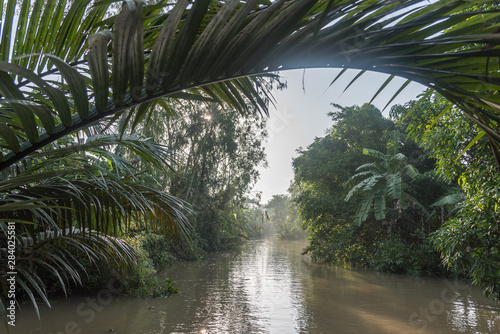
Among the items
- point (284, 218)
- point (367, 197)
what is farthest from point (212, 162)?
point (284, 218)

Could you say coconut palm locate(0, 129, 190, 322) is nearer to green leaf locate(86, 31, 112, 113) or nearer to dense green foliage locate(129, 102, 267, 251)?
green leaf locate(86, 31, 112, 113)

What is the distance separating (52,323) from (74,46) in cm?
572

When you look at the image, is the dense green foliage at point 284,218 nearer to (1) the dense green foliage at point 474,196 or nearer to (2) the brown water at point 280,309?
(2) the brown water at point 280,309

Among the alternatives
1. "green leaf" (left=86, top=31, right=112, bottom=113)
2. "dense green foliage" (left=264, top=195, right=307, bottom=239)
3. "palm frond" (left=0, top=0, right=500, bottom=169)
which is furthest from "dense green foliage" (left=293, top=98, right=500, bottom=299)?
"dense green foliage" (left=264, top=195, right=307, bottom=239)

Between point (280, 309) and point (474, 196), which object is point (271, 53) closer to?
point (474, 196)

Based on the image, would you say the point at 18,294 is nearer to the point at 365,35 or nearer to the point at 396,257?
the point at 365,35

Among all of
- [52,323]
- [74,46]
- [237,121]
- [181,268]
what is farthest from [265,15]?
[237,121]

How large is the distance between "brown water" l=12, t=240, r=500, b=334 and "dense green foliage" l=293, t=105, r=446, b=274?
A: 8.36 ft

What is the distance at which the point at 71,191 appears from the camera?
1596 mm

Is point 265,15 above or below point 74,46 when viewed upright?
below

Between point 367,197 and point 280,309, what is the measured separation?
781cm

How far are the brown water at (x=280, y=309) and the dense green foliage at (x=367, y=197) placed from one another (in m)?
2.55

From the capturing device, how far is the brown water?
18.7ft

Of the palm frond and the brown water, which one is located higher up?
the palm frond
